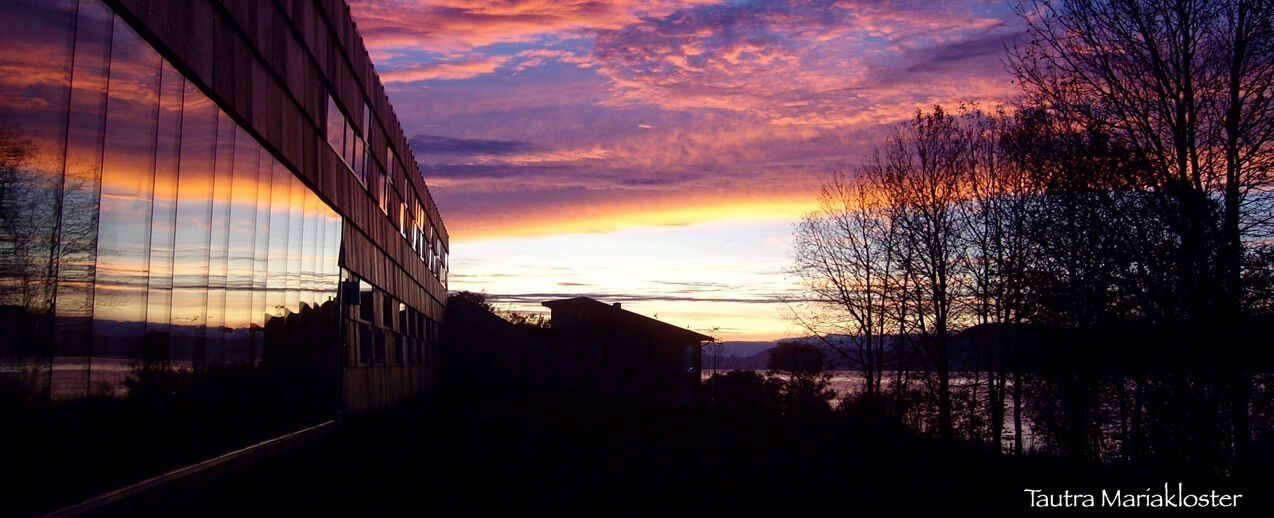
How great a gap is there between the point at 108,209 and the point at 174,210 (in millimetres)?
1391

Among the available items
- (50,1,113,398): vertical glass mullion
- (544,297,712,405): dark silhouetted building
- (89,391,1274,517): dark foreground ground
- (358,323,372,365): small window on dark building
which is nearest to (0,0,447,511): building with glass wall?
(50,1,113,398): vertical glass mullion

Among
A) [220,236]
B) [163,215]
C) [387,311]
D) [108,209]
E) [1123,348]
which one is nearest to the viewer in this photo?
[108,209]

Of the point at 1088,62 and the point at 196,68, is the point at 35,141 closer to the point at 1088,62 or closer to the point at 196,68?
the point at 196,68

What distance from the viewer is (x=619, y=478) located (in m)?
10.0

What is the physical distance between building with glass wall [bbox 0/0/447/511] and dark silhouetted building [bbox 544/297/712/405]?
42655mm

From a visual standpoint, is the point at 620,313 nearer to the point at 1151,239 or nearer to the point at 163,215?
the point at 1151,239

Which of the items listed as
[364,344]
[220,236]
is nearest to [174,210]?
[220,236]

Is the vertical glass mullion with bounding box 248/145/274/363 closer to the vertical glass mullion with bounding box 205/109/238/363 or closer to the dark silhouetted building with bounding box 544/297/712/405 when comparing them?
the vertical glass mullion with bounding box 205/109/238/363

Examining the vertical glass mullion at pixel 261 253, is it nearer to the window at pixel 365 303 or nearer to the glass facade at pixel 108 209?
the glass facade at pixel 108 209

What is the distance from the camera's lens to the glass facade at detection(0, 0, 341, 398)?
5625 millimetres

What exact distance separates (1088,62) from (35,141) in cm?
1625

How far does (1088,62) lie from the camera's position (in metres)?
16.8

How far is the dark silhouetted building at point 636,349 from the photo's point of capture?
198ft

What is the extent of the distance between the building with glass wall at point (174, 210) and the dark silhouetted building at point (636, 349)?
42.7 m
